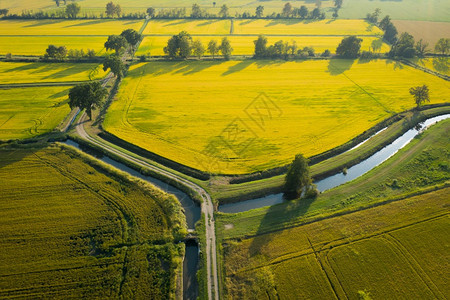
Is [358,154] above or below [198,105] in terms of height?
below

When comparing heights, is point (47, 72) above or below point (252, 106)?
above

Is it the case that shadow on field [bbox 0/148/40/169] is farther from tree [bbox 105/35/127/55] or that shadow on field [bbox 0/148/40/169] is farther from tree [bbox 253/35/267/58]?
tree [bbox 253/35/267/58]

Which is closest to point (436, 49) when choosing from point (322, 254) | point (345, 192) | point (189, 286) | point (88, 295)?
point (345, 192)

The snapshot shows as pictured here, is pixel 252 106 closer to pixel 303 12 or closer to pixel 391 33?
pixel 391 33

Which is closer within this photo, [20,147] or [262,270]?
[262,270]

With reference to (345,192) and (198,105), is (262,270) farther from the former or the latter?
(198,105)

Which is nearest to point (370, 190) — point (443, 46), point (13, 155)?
point (13, 155)

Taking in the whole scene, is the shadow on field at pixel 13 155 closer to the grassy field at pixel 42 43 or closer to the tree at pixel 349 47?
the grassy field at pixel 42 43
